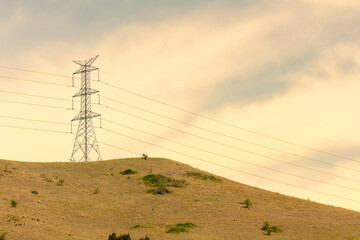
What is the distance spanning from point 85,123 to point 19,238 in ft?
142

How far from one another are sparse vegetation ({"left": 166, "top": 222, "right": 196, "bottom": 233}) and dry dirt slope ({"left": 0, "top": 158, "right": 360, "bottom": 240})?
893 mm

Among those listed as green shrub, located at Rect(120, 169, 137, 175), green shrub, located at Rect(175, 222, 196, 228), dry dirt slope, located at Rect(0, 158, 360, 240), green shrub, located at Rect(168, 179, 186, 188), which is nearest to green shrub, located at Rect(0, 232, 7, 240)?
dry dirt slope, located at Rect(0, 158, 360, 240)

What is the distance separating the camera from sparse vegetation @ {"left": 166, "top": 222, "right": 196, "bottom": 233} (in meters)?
52.0

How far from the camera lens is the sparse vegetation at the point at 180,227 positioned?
52.0 meters

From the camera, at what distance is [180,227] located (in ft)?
175

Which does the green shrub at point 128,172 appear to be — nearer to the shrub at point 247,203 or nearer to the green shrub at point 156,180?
the green shrub at point 156,180

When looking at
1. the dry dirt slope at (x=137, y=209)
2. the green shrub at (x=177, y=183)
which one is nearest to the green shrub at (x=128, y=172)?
the dry dirt slope at (x=137, y=209)

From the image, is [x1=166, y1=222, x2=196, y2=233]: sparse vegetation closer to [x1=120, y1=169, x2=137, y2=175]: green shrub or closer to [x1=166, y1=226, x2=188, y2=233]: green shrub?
[x1=166, y1=226, x2=188, y2=233]: green shrub

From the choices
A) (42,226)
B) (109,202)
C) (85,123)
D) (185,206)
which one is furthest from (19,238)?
(85,123)

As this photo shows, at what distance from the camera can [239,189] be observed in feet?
257

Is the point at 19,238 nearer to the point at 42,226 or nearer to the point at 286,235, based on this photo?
the point at 42,226

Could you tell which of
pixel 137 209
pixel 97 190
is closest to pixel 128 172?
pixel 97 190

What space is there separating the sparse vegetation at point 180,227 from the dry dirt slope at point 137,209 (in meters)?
0.89

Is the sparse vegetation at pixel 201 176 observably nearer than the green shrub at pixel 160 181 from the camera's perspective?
No
